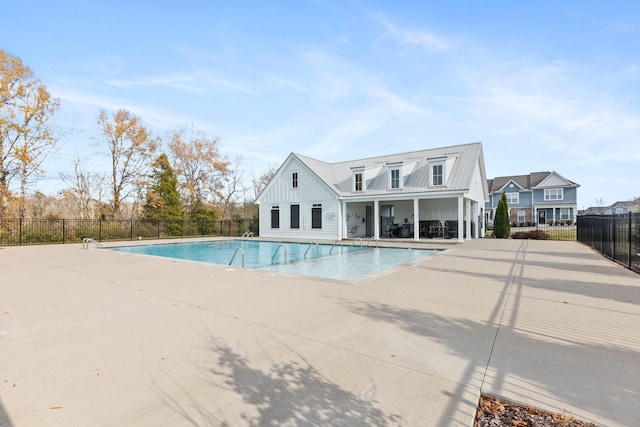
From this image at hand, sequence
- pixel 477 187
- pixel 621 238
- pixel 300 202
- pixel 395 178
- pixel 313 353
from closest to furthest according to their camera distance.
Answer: pixel 313 353
pixel 621 238
pixel 395 178
pixel 477 187
pixel 300 202

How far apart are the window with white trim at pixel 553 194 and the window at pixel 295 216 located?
3045 centimetres

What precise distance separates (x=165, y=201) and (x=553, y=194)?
3998cm

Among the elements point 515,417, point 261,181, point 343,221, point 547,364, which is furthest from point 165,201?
point 515,417

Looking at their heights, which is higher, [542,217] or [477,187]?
[477,187]

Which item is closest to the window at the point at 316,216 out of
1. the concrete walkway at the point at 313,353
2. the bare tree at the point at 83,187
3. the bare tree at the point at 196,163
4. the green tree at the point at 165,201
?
the green tree at the point at 165,201

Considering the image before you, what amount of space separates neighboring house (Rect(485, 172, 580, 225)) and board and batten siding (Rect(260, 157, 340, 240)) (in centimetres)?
2586

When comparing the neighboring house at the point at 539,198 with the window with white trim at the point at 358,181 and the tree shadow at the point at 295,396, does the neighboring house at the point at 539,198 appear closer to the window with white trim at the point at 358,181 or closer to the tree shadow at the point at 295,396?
the window with white trim at the point at 358,181

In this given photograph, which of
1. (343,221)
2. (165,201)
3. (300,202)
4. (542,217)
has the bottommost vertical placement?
(343,221)

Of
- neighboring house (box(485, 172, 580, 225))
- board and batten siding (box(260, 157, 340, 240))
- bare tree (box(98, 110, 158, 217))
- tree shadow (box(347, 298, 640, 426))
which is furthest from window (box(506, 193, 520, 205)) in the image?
bare tree (box(98, 110, 158, 217))

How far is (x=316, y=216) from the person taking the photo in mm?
20203

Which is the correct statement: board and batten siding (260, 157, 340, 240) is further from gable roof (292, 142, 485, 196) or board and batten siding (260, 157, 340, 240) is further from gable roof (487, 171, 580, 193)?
gable roof (487, 171, 580, 193)

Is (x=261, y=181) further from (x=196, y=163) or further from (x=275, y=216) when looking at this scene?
(x=275, y=216)

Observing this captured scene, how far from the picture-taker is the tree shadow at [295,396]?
76.7 inches

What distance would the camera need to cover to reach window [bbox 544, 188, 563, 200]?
33.4 meters
